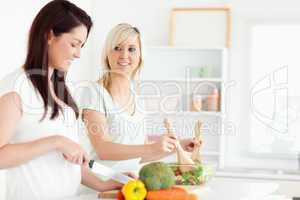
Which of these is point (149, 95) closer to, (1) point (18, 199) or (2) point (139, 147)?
(2) point (139, 147)

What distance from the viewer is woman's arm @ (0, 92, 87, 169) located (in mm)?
1398

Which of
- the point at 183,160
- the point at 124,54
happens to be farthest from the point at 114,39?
the point at 183,160

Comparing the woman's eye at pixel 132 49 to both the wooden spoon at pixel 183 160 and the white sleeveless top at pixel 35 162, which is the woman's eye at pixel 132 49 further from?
the white sleeveless top at pixel 35 162

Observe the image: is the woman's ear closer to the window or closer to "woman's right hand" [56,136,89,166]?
"woman's right hand" [56,136,89,166]

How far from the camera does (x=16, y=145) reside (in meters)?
1.41

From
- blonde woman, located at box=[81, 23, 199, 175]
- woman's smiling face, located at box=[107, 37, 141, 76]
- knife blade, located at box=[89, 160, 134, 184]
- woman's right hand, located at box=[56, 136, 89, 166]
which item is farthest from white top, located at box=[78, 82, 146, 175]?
woman's right hand, located at box=[56, 136, 89, 166]

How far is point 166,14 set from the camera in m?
4.00

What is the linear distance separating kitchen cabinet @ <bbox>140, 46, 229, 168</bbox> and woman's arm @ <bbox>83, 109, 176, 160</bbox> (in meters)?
1.92

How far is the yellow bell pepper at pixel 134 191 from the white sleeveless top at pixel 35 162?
0.22 m

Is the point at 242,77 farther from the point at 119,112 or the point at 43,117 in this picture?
the point at 43,117

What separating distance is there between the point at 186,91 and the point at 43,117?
2.51 metres

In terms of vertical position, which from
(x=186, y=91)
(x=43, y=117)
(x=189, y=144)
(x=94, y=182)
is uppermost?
(x=186, y=91)

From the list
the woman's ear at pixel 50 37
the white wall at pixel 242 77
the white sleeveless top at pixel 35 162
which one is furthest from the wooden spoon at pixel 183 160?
the white wall at pixel 242 77

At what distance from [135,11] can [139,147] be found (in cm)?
235
